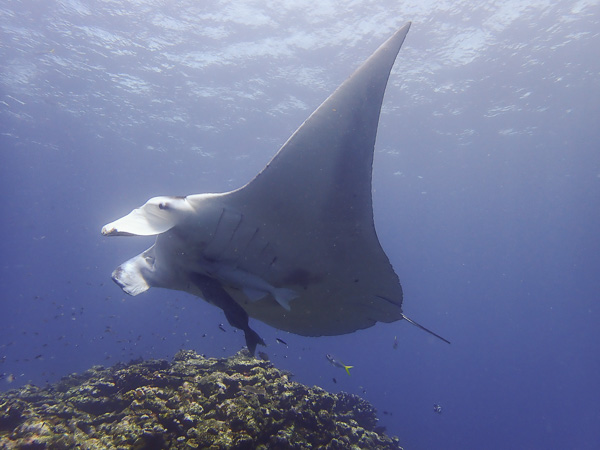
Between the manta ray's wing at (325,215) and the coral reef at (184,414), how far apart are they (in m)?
1.47

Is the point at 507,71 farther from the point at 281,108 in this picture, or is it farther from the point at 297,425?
the point at 297,425

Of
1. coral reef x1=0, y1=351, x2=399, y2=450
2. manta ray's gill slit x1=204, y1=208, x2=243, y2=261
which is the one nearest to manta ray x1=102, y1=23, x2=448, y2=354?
manta ray's gill slit x1=204, y1=208, x2=243, y2=261

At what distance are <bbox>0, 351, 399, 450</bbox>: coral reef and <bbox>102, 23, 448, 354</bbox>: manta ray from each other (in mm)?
1408

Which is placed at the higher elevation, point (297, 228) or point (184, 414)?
point (297, 228)

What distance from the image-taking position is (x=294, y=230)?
349 centimetres

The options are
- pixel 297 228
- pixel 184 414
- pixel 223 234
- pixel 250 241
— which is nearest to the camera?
pixel 223 234

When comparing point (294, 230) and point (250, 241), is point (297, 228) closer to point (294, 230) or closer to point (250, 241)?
point (294, 230)

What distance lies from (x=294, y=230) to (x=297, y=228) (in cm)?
4

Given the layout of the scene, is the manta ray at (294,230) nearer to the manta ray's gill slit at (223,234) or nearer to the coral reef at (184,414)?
the manta ray's gill slit at (223,234)

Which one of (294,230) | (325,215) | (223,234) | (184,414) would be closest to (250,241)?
(223,234)

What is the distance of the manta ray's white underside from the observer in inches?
122

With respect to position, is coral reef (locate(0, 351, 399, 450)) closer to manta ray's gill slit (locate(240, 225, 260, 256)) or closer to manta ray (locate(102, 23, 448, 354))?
manta ray (locate(102, 23, 448, 354))

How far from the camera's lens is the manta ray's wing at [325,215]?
10.1 ft

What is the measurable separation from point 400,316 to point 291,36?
1963cm
